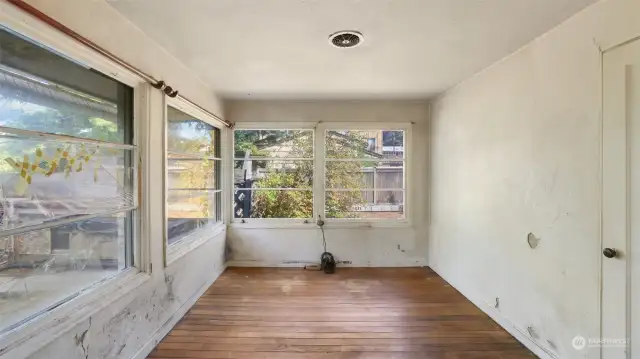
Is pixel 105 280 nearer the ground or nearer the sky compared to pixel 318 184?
nearer the ground

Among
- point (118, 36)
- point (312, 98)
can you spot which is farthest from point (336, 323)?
point (312, 98)

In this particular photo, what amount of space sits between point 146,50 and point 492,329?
337 centimetres

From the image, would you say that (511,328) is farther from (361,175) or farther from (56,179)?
(56,179)

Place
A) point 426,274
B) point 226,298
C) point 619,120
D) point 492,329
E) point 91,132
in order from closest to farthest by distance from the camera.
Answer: point 619,120
point 91,132
point 492,329
point 226,298
point 426,274

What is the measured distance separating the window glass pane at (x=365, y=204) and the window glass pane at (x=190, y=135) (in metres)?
1.63

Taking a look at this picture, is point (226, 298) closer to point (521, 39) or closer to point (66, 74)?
point (66, 74)

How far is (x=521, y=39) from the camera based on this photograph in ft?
7.57

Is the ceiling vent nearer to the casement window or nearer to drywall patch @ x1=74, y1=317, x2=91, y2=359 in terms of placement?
the casement window

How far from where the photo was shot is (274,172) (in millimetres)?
4496

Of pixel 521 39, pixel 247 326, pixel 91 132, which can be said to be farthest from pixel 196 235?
pixel 521 39

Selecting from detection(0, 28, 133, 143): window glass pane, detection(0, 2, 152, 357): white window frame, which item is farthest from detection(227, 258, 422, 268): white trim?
detection(0, 28, 133, 143): window glass pane

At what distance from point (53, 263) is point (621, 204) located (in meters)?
2.87

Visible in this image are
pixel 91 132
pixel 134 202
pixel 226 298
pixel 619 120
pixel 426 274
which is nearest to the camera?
pixel 619 120

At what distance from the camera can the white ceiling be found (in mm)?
1872
